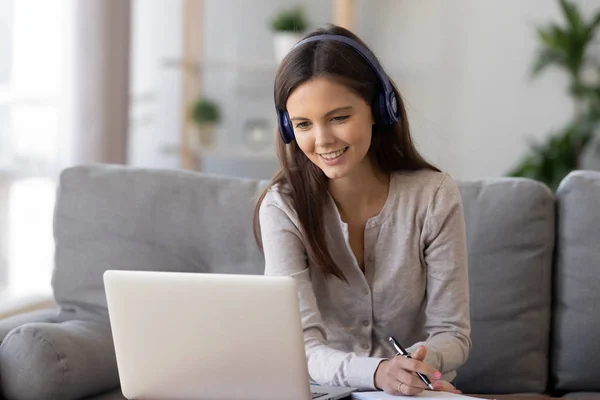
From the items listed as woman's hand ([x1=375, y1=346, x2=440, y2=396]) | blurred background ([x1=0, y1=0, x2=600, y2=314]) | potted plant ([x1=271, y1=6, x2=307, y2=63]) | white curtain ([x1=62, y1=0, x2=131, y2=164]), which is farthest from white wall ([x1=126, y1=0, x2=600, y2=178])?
woman's hand ([x1=375, y1=346, x2=440, y2=396])

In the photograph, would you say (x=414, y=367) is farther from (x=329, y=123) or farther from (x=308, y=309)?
(x=329, y=123)

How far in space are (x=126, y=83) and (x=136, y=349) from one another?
1970mm

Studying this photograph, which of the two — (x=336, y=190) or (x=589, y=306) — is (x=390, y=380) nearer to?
(x=336, y=190)

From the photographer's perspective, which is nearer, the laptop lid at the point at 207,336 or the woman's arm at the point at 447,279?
the laptop lid at the point at 207,336

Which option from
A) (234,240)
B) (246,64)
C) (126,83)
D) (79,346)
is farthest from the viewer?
(246,64)

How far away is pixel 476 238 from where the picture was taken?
→ 1.87m

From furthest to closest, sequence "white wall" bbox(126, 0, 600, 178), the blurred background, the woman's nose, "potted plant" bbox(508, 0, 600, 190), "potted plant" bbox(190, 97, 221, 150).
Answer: "white wall" bbox(126, 0, 600, 178)
"potted plant" bbox(508, 0, 600, 190)
the blurred background
"potted plant" bbox(190, 97, 221, 150)
the woman's nose

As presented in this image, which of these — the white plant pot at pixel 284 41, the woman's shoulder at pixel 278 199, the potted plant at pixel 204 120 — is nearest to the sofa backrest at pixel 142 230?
the woman's shoulder at pixel 278 199

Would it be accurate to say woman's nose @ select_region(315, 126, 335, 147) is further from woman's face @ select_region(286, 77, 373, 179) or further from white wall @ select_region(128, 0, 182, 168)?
white wall @ select_region(128, 0, 182, 168)

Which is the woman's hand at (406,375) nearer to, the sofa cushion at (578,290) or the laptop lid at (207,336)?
the laptop lid at (207,336)

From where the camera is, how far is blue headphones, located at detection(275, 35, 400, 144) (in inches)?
59.0

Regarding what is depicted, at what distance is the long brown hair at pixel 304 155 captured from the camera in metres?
1.50

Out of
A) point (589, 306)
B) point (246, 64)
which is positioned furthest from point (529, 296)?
point (246, 64)

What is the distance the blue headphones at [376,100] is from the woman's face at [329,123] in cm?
4
